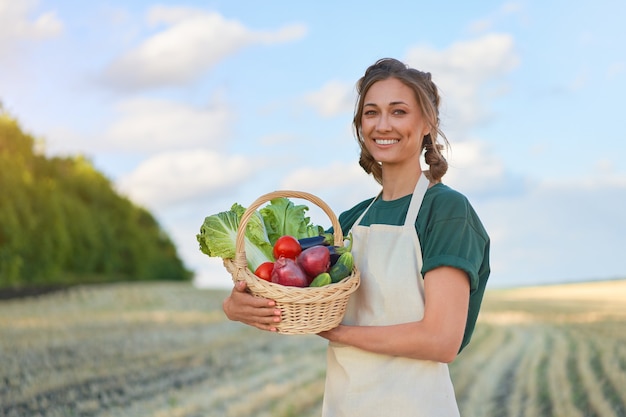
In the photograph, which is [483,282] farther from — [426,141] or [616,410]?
[616,410]

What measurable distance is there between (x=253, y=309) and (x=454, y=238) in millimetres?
733

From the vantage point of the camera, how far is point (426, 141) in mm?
2977

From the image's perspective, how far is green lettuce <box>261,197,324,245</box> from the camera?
3223 millimetres

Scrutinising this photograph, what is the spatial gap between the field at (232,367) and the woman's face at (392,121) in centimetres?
482

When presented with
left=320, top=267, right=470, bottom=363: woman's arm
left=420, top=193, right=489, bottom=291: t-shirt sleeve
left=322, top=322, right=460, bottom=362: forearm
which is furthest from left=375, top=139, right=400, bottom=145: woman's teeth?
left=322, top=322, right=460, bottom=362: forearm

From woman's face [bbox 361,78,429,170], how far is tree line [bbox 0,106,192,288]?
72.4ft

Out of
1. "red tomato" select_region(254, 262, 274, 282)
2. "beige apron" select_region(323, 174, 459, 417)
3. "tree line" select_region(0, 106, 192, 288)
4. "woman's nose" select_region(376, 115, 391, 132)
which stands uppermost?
"tree line" select_region(0, 106, 192, 288)

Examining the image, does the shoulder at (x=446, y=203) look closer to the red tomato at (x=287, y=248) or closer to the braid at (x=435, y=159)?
the braid at (x=435, y=159)

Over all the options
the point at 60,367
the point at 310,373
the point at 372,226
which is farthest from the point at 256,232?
the point at 60,367

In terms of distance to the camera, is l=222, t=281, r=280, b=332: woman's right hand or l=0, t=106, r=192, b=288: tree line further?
l=0, t=106, r=192, b=288: tree line

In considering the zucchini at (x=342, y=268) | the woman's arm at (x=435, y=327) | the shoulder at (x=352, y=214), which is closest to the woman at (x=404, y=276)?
the woman's arm at (x=435, y=327)

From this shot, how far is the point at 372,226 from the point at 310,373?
673 cm

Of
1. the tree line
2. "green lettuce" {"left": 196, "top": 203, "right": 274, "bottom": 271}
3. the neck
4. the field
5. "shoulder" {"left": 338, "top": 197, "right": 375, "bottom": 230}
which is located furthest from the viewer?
the tree line

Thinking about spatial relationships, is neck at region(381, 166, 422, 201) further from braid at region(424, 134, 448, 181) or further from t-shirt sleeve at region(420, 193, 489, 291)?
t-shirt sleeve at region(420, 193, 489, 291)
